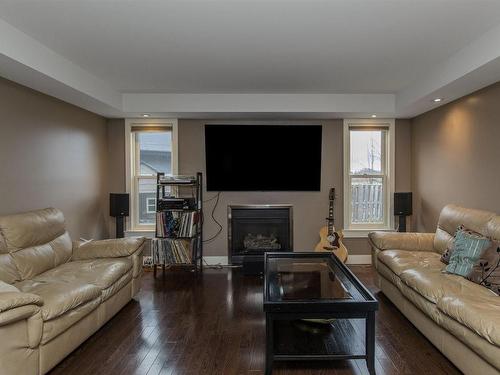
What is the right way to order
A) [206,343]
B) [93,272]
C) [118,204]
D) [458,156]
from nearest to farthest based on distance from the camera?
Result: [206,343]
[93,272]
[458,156]
[118,204]

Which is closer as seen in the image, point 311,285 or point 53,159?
point 311,285

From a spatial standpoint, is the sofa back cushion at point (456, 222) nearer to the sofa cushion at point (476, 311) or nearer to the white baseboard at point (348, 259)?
the sofa cushion at point (476, 311)

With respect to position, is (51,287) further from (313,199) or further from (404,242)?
(313,199)

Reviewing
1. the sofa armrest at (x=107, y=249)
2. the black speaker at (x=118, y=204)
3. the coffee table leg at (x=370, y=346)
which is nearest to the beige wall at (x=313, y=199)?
the black speaker at (x=118, y=204)

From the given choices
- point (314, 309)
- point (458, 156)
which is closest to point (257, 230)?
point (458, 156)

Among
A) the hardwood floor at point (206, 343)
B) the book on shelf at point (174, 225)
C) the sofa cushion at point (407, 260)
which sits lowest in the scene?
the hardwood floor at point (206, 343)

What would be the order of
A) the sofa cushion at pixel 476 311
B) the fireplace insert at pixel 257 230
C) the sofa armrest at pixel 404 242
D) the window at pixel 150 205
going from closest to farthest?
the sofa cushion at pixel 476 311 → the sofa armrest at pixel 404 242 → the fireplace insert at pixel 257 230 → the window at pixel 150 205

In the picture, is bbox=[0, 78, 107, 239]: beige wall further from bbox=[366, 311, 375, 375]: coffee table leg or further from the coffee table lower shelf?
bbox=[366, 311, 375, 375]: coffee table leg

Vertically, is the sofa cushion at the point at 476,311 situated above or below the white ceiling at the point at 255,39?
below

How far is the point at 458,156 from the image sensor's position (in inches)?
149

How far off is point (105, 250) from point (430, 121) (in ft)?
14.1

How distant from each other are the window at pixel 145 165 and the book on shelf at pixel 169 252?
2.35 feet

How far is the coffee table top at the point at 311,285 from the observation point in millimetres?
2143

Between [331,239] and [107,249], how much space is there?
287 centimetres
